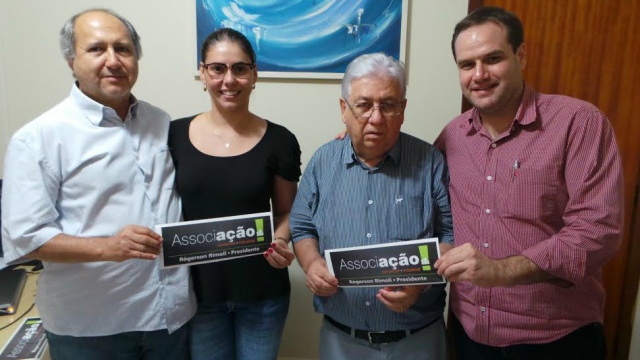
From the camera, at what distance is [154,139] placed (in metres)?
1.48

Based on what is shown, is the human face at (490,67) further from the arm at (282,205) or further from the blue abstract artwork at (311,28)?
the blue abstract artwork at (311,28)

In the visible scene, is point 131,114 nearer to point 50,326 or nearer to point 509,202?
point 50,326

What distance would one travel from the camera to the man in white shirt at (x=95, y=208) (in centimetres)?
125

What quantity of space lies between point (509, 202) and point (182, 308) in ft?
3.93

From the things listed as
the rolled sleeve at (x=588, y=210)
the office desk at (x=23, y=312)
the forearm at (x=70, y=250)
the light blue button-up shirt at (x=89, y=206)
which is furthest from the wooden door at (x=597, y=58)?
the office desk at (x=23, y=312)

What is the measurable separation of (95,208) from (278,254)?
2.05 feet

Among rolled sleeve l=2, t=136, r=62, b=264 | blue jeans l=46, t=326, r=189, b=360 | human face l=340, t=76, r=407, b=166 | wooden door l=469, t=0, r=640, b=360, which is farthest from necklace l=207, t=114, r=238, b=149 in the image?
wooden door l=469, t=0, r=640, b=360

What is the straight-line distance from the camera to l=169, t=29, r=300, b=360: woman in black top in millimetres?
1493

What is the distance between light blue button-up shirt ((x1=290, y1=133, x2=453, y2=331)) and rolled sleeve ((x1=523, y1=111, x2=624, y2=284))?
0.35 meters

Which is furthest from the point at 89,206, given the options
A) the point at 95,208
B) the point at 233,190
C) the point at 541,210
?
the point at 541,210

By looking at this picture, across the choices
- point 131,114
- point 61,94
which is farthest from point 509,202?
point 61,94

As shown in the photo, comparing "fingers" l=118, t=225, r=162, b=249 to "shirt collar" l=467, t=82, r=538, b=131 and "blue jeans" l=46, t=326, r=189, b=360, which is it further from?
"shirt collar" l=467, t=82, r=538, b=131

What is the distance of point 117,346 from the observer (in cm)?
139

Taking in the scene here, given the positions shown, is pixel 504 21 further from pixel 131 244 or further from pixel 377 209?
pixel 131 244
